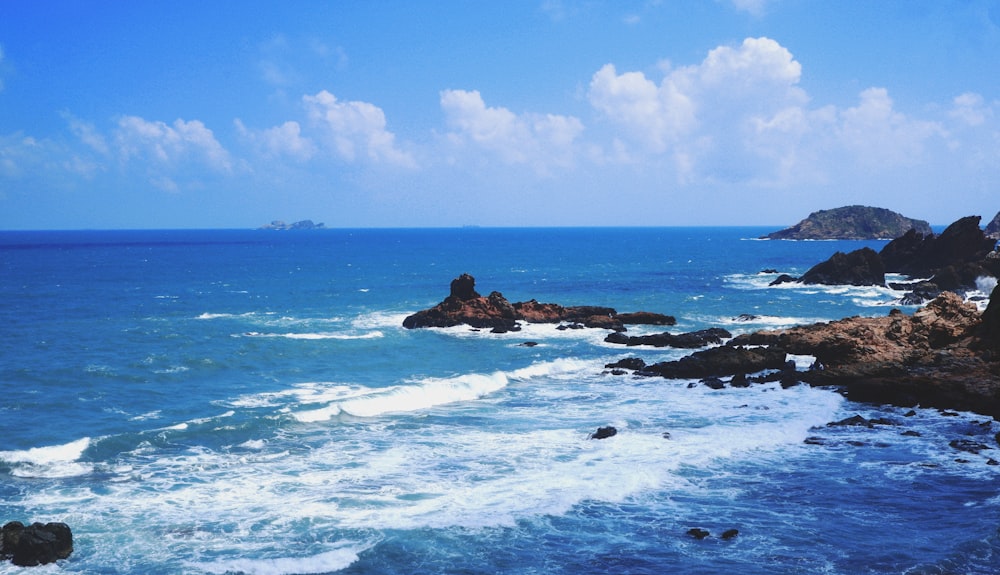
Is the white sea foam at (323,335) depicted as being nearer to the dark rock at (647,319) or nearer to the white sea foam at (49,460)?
the dark rock at (647,319)

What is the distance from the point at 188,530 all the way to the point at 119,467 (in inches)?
269

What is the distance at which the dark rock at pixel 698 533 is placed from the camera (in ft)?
61.5

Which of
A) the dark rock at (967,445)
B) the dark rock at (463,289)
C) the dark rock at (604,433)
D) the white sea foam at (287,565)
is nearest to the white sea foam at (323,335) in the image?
the dark rock at (463,289)

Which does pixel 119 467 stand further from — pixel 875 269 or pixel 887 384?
pixel 875 269

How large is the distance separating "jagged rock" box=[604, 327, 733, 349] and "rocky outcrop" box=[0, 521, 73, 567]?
36.9m

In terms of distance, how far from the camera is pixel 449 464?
25016mm

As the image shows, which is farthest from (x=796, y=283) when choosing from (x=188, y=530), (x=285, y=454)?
(x=188, y=530)

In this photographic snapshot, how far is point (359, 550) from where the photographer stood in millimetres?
18344

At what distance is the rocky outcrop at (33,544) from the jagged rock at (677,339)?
3687cm

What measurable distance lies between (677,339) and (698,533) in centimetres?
3077

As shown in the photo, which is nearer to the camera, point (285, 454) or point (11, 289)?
point (285, 454)

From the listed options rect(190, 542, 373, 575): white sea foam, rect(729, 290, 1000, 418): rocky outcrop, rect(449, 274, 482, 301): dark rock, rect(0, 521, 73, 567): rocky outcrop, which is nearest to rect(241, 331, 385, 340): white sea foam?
rect(449, 274, 482, 301): dark rock

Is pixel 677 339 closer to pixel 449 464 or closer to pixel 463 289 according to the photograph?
pixel 463 289

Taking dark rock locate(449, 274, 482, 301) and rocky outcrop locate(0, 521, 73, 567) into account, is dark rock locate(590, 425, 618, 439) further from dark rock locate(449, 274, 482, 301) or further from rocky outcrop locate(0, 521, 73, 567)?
dark rock locate(449, 274, 482, 301)
